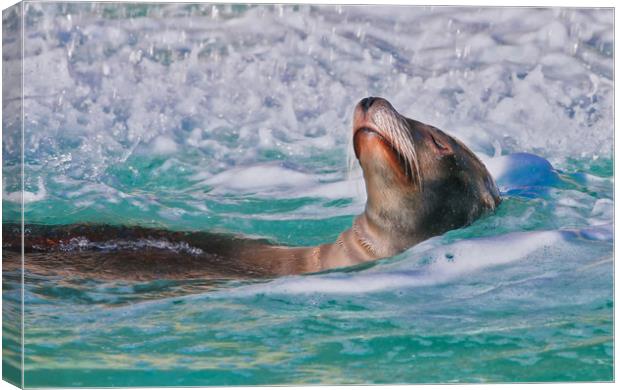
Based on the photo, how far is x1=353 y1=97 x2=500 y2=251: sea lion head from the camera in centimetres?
998

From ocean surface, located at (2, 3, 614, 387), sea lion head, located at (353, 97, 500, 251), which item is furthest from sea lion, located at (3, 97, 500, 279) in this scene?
ocean surface, located at (2, 3, 614, 387)

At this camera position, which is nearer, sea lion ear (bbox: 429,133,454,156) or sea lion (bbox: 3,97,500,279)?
A: sea lion (bbox: 3,97,500,279)

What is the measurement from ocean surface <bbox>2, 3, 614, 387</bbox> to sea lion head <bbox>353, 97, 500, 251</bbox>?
3.9 inches

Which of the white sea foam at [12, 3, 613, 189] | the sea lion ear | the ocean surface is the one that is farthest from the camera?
the sea lion ear

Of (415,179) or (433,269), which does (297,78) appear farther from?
(433,269)

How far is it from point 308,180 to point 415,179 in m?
0.69

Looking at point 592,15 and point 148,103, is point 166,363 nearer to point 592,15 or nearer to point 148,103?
point 148,103

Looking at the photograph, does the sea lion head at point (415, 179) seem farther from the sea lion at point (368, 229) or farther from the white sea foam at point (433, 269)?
the white sea foam at point (433, 269)

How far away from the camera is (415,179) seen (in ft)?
33.2

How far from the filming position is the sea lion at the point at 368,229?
999 cm

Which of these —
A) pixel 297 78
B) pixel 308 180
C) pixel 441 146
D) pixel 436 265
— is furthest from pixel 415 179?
pixel 297 78

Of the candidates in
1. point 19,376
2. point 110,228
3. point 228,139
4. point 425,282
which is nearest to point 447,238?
Answer: point 425,282

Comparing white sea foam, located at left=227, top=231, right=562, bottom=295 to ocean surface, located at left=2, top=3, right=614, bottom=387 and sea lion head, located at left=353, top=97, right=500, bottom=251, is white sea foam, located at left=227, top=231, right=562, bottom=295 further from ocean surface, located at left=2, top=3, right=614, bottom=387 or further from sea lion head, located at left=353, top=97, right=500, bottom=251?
sea lion head, located at left=353, top=97, right=500, bottom=251

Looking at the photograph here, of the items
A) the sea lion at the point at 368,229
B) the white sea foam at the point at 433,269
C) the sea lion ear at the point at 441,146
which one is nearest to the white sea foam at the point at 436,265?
the white sea foam at the point at 433,269
